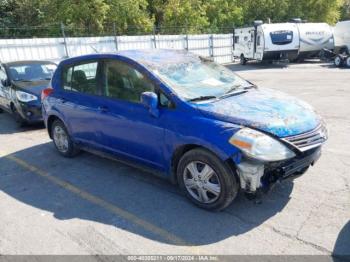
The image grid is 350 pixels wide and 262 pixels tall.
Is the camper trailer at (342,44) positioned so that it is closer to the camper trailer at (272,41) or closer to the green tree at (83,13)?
the camper trailer at (272,41)

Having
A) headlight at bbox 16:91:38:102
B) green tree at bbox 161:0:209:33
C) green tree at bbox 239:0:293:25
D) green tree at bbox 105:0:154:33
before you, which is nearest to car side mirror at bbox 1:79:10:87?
headlight at bbox 16:91:38:102

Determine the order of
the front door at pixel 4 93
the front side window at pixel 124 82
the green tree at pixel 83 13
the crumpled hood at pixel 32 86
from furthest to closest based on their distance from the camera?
the green tree at pixel 83 13, the front door at pixel 4 93, the crumpled hood at pixel 32 86, the front side window at pixel 124 82

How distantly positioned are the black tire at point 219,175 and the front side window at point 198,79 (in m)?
0.70

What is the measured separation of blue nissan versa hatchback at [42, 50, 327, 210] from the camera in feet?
11.8

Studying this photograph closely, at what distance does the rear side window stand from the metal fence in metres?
5.34

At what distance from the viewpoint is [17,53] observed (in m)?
14.3

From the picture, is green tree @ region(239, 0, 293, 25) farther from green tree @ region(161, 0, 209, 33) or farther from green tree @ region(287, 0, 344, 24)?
green tree @ region(161, 0, 209, 33)

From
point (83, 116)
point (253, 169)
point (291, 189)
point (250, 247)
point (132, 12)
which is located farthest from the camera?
point (132, 12)

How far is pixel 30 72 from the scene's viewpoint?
918 centimetres

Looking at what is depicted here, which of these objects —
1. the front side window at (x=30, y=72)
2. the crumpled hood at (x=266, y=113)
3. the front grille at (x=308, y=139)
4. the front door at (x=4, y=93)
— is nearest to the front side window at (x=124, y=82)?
the crumpled hood at (x=266, y=113)

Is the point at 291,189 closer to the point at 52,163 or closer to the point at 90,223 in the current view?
the point at 90,223

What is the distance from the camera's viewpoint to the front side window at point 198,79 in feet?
14.0

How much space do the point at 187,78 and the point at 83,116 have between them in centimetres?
181

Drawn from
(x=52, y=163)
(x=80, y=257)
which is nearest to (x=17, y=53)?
(x=52, y=163)
